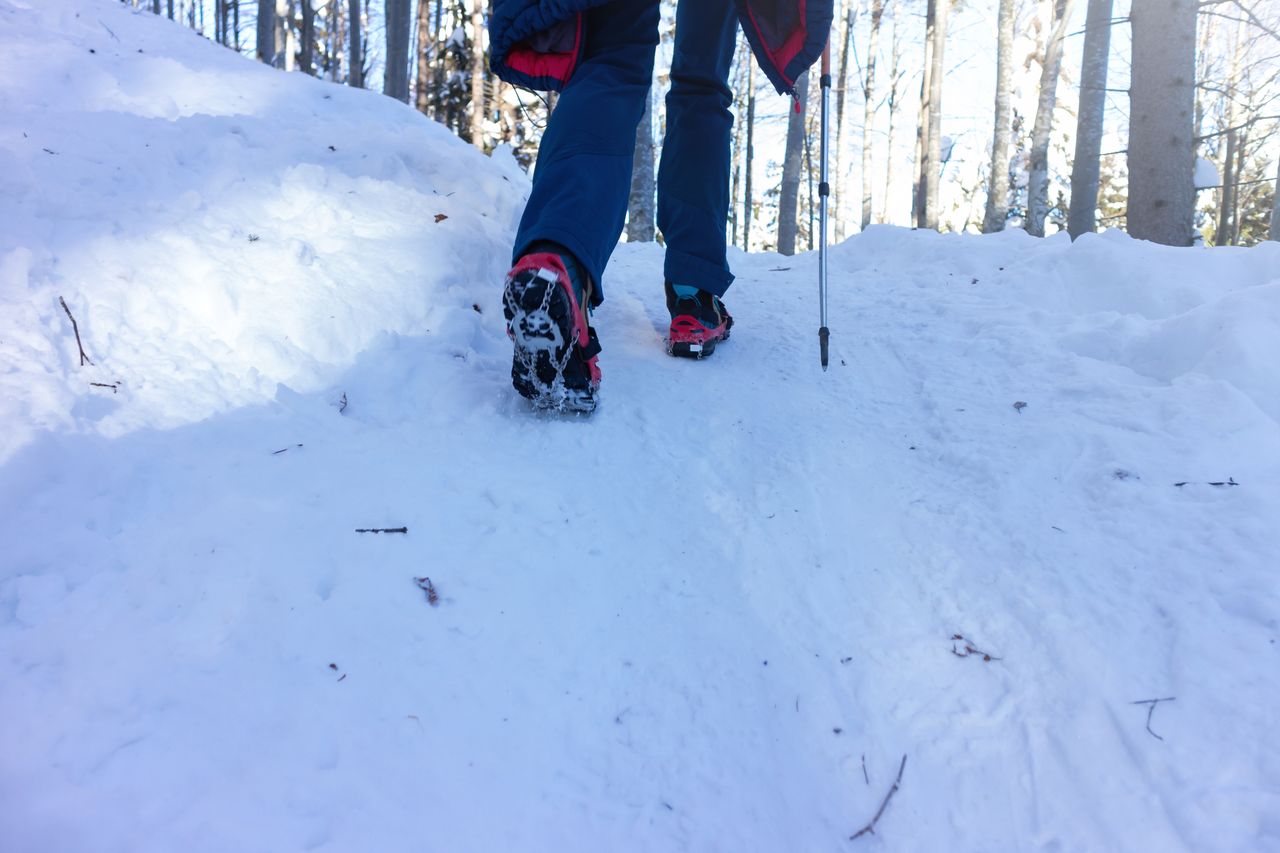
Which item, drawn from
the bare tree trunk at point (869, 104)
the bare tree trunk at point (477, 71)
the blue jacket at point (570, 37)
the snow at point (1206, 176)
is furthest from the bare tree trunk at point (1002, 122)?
the blue jacket at point (570, 37)

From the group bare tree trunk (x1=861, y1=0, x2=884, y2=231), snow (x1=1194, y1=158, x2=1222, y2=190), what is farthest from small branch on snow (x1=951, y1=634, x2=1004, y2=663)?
bare tree trunk (x1=861, y1=0, x2=884, y2=231)

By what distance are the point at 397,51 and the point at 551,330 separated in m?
11.3

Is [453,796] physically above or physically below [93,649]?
below

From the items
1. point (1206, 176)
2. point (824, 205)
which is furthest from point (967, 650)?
point (1206, 176)

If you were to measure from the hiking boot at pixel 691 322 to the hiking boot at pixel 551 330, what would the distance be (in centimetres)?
60

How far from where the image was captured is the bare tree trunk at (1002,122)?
39.1ft

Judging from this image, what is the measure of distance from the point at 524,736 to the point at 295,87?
4177mm

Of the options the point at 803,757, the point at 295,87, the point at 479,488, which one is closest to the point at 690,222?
the point at 479,488

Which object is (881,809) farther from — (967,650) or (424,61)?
(424,61)

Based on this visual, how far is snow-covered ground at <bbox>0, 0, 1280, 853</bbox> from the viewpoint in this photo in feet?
3.28

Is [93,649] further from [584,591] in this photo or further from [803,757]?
[803,757]

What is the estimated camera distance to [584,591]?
1.44 m

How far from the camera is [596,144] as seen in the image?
1904mm

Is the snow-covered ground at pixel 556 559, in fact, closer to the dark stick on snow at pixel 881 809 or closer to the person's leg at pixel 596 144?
the dark stick on snow at pixel 881 809
